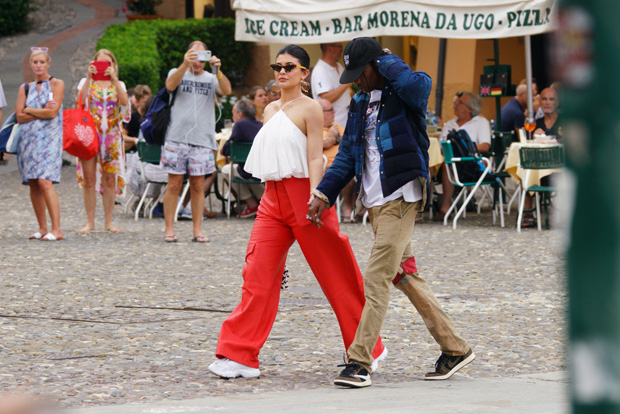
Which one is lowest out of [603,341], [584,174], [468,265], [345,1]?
[468,265]

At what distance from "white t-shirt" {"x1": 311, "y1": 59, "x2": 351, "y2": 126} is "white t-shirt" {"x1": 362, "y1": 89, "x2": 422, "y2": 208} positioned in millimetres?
7649

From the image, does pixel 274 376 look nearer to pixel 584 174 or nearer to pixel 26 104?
pixel 584 174

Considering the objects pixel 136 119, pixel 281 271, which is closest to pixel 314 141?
pixel 281 271

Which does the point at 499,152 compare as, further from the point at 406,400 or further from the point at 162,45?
the point at 162,45

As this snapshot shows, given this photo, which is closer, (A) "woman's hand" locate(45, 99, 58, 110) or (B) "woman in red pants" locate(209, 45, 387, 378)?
(B) "woman in red pants" locate(209, 45, 387, 378)

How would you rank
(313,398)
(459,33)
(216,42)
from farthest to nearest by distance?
(216,42) < (459,33) < (313,398)

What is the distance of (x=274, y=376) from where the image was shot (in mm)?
5371

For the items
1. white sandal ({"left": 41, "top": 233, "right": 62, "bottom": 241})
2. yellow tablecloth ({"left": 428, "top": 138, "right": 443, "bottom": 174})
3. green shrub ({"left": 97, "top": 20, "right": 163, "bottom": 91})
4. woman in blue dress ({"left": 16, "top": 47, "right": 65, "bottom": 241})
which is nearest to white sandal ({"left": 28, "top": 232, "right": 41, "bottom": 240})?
white sandal ({"left": 41, "top": 233, "right": 62, "bottom": 241})

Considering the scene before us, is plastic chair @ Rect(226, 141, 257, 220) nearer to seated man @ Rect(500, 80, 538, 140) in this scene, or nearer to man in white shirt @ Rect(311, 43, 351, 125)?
man in white shirt @ Rect(311, 43, 351, 125)

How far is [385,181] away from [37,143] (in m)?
6.61

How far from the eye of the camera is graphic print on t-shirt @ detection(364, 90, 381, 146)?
5.19 m

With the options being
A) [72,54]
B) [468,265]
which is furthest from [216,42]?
[468,265]

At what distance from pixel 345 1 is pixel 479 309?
6.89 metres

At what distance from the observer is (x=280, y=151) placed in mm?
5438
